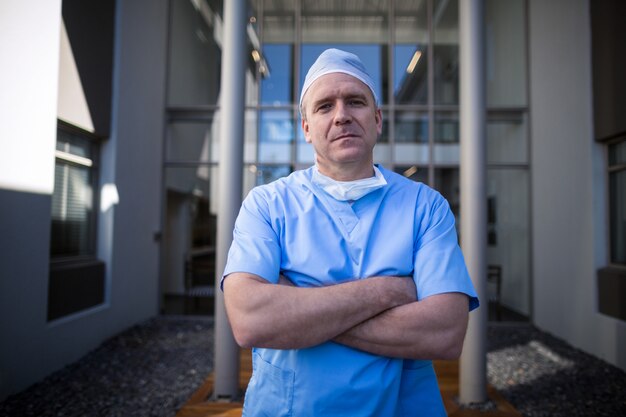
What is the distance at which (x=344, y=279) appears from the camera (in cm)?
125

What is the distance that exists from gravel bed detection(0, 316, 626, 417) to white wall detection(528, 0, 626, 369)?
453mm

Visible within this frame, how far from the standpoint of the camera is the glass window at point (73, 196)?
16.0 feet

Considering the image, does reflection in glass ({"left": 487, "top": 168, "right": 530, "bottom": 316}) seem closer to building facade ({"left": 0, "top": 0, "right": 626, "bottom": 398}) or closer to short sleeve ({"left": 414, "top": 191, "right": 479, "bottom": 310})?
building facade ({"left": 0, "top": 0, "right": 626, "bottom": 398})

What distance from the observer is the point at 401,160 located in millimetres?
7566

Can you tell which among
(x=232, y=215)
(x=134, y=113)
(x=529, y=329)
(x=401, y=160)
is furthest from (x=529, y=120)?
(x=134, y=113)

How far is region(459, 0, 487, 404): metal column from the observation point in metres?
3.46

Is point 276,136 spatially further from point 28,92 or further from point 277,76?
point 28,92

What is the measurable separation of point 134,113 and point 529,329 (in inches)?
285

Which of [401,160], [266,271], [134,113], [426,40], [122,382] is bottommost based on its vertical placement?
[122,382]

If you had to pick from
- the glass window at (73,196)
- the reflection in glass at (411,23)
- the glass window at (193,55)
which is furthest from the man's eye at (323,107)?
the reflection in glass at (411,23)

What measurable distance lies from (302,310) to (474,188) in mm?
2801

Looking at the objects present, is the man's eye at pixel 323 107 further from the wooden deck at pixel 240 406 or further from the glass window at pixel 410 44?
the glass window at pixel 410 44

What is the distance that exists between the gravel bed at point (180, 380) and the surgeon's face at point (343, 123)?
3115mm

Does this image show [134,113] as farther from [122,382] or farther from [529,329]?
[529,329]
